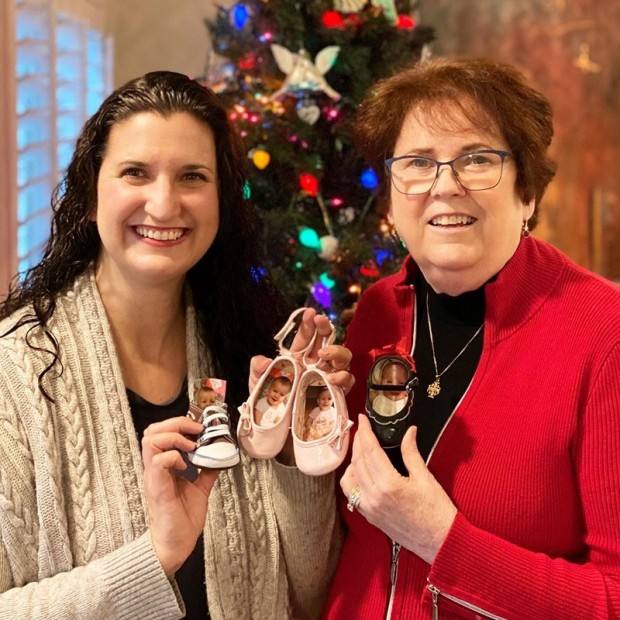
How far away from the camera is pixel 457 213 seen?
1.34 metres

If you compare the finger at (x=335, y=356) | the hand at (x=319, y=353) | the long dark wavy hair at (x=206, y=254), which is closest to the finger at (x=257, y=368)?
the hand at (x=319, y=353)

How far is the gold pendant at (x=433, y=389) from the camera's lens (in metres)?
1.41

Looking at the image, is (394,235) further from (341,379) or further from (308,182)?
(341,379)

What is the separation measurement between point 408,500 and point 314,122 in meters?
1.63

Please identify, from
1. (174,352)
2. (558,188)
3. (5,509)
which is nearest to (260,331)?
(174,352)

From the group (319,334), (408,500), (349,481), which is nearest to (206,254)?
(319,334)

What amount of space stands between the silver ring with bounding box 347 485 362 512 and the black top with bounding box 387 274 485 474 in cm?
8

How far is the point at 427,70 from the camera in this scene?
4.66 feet

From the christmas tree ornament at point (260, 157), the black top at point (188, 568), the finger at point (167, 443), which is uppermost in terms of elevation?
the christmas tree ornament at point (260, 157)

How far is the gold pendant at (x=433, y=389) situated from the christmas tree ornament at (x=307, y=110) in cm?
137

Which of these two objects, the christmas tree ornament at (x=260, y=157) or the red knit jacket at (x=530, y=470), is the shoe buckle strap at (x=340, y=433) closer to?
the red knit jacket at (x=530, y=470)

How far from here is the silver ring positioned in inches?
51.5

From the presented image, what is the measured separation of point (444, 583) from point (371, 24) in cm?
190

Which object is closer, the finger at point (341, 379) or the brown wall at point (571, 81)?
the finger at point (341, 379)
